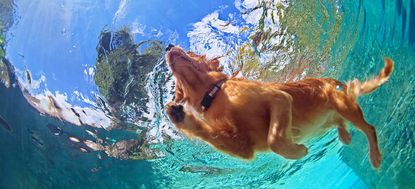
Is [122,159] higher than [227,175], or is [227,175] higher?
[227,175]

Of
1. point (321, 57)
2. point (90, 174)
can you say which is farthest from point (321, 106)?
point (90, 174)

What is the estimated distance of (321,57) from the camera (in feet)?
25.7

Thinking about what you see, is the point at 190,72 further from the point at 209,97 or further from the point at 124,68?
the point at 124,68

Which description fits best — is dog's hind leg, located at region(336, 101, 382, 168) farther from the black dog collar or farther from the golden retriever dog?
the black dog collar

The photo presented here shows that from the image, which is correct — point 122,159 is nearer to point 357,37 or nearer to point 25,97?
point 25,97

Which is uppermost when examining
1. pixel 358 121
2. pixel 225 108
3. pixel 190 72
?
pixel 358 121

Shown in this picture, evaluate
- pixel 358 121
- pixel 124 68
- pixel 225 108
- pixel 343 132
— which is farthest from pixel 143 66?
pixel 358 121

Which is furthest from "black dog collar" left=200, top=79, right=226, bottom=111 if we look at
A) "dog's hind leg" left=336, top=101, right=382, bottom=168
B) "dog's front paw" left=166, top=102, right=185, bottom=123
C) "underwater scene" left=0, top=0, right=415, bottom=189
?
"dog's hind leg" left=336, top=101, right=382, bottom=168

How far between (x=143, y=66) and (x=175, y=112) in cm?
366

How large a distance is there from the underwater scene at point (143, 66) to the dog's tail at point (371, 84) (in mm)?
954

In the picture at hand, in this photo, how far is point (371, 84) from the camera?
13.8 ft

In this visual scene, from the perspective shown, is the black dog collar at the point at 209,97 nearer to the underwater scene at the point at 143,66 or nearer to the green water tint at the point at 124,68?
the underwater scene at the point at 143,66

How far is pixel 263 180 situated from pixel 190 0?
12798 millimetres

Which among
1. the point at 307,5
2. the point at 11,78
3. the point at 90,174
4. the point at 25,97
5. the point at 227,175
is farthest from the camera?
the point at 227,175
